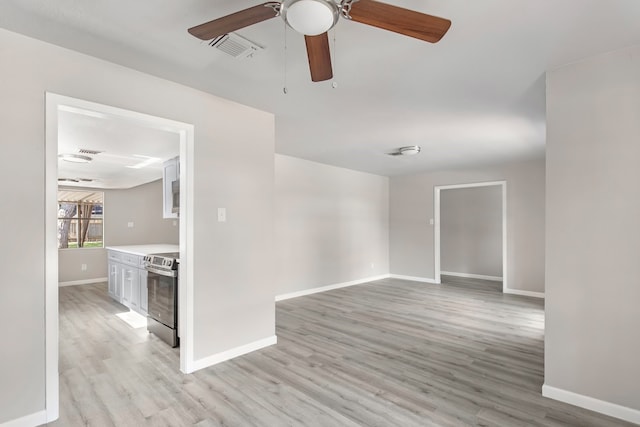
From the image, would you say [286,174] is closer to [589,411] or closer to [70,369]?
[70,369]

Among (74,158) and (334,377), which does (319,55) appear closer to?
(334,377)

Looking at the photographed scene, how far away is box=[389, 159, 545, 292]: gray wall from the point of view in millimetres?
5758

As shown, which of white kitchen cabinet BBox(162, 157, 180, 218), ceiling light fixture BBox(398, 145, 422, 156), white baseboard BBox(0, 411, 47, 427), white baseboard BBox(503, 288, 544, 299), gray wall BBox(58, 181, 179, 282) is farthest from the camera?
gray wall BBox(58, 181, 179, 282)

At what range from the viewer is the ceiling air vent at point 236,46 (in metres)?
1.98

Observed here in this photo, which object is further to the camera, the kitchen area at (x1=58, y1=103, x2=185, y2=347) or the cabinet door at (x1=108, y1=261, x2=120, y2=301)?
the cabinet door at (x1=108, y1=261, x2=120, y2=301)

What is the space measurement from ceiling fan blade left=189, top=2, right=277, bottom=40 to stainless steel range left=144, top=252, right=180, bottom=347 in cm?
240

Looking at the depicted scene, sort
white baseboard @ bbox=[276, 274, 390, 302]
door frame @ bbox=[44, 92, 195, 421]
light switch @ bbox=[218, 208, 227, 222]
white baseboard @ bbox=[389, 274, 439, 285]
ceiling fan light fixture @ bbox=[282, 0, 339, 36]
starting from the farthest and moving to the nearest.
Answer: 1. white baseboard @ bbox=[389, 274, 439, 285]
2. white baseboard @ bbox=[276, 274, 390, 302]
3. light switch @ bbox=[218, 208, 227, 222]
4. door frame @ bbox=[44, 92, 195, 421]
5. ceiling fan light fixture @ bbox=[282, 0, 339, 36]

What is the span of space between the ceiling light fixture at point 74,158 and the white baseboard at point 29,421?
3.62m

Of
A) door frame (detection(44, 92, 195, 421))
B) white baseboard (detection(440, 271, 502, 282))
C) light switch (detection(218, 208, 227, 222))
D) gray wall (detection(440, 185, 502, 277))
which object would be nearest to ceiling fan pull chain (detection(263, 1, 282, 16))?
door frame (detection(44, 92, 195, 421))

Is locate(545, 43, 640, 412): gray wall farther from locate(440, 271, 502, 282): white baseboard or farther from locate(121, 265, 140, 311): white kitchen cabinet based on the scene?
locate(440, 271, 502, 282): white baseboard

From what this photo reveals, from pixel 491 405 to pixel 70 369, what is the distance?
3471mm

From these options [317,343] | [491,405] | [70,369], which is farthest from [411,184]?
[70,369]

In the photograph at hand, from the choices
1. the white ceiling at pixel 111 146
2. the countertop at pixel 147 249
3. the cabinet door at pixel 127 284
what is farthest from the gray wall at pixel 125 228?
the cabinet door at pixel 127 284

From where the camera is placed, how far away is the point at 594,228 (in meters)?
2.23
